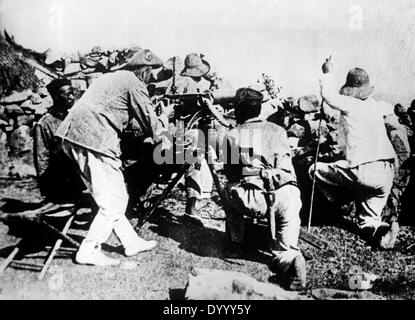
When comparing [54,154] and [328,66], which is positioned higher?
Result: [328,66]

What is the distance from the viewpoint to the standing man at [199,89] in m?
4.62

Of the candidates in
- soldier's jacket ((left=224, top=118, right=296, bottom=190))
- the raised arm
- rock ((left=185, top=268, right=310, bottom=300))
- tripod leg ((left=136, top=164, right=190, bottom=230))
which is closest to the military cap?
soldier's jacket ((left=224, top=118, right=296, bottom=190))

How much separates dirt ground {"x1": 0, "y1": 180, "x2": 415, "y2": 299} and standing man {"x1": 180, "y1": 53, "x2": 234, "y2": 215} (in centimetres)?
50

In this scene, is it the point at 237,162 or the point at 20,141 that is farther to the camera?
the point at 20,141

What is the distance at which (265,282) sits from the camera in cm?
361

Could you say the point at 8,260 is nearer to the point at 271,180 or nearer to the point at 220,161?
the point at 220,161

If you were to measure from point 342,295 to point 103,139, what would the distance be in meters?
3.01

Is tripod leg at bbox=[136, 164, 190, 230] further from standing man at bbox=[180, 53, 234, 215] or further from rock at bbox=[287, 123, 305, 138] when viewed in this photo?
rock at bbox=[287, 123, 305, 138]

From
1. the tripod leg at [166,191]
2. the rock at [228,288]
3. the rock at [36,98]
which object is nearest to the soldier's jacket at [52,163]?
the tripod leg at [166,191]

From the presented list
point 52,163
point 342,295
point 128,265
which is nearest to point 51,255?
point 128,265

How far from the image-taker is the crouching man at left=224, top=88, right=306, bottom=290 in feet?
11.9

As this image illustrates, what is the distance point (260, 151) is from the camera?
3.65 metres

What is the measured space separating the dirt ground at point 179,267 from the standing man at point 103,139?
0.72 feet
